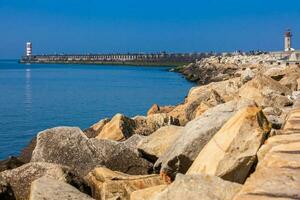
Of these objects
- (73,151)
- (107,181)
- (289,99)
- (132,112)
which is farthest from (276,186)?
(132,112)

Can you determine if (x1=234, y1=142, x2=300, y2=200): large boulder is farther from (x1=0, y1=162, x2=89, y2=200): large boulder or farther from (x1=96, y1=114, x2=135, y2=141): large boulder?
(x1=96, y1=114, x2=135, y2=141): large boulder

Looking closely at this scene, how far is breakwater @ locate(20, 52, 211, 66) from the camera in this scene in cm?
12675

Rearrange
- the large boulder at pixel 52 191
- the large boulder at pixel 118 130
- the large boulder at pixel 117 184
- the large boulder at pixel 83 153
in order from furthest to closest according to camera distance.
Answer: the large boulder at pixel 118 130 < the large boulder at pixel 83 153 < the large boulder at pixel 117 184 < the large boulder at pixel 52 191

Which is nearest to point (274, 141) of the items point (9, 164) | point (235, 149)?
point (235, 149)

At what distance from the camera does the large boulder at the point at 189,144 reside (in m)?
6.48

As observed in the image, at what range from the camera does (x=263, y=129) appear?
19.5ft

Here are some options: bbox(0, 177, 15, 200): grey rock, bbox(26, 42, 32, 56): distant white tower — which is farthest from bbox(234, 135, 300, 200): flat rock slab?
bbox(26, 42, 32, 56): distant white tower

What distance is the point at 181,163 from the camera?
6.52 m

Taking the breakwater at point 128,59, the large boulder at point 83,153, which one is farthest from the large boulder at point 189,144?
the breakwater at point 128,59

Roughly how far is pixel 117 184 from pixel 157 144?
4.81 feet

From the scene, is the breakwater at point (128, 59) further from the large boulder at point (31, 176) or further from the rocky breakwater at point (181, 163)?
the large boulder at point (31, 176)

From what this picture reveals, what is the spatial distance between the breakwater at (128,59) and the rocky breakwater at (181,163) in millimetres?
109145

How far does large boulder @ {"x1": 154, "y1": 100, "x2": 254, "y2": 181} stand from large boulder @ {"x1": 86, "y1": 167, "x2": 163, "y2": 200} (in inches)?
8.2

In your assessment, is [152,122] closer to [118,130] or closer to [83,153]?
[118,130]
